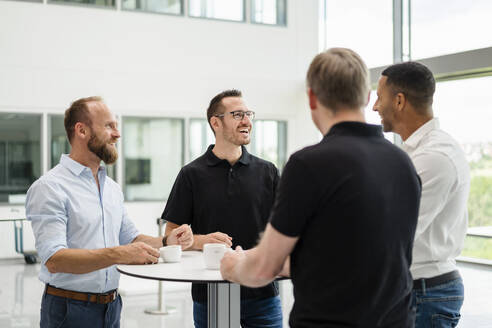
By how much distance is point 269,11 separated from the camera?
11.8 metres

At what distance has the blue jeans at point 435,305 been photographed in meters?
2.17

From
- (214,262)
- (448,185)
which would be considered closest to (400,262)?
(448,185)

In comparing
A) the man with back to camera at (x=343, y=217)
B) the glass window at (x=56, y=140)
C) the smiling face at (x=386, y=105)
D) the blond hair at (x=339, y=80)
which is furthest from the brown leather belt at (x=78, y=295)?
the glass window at (x=56, y=140)

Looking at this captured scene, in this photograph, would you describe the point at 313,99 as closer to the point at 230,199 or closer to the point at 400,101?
the point at 400,101

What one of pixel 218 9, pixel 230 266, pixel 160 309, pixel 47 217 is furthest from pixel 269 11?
pixel 230 266

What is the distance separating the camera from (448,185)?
2.15 meters

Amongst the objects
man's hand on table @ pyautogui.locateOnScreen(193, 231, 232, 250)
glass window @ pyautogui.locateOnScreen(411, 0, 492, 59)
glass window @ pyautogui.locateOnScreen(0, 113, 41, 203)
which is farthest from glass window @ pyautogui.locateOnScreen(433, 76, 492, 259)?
man's hand on table @ pyautogui.locateOnScreen(193, 231, 232, 250)

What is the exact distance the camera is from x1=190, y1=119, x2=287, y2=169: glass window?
11.0m

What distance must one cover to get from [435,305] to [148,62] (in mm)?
9009

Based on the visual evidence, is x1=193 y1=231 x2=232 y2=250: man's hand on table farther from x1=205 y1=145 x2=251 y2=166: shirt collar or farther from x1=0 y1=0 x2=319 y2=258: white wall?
x1=0 y1=0 x2=319 y2=258: white wall

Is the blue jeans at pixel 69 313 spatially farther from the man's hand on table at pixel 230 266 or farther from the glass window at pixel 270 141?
the glass window at pixel 270 141

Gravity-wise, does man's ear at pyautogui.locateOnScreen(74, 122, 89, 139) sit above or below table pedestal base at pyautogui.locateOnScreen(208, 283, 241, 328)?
above

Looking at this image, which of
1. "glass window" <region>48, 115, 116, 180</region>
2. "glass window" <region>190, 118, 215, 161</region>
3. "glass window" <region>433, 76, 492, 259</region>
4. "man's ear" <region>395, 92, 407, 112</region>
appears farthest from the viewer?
"glass window" <region>190, 118, 215, 161</region>

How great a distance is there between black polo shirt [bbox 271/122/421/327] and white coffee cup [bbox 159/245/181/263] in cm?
108
